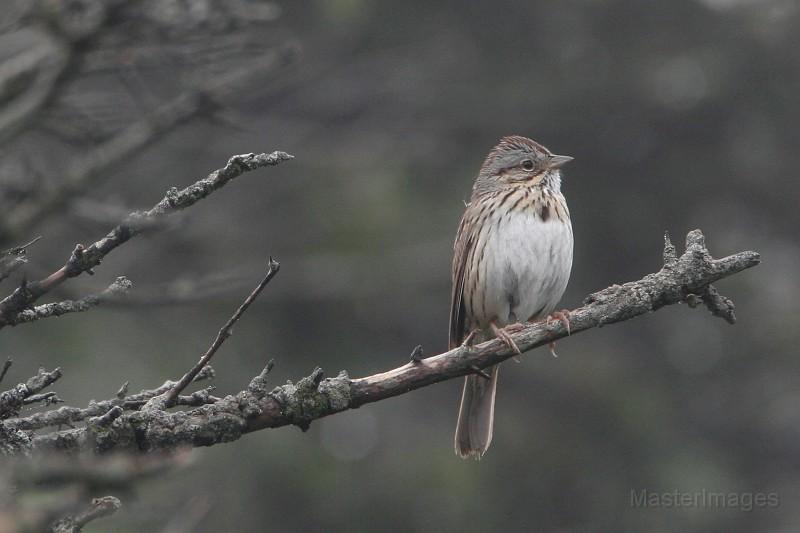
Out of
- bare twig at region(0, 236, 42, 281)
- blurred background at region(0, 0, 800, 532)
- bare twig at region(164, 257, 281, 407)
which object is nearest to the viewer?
bare twig at region(0, 236, 42, 281)

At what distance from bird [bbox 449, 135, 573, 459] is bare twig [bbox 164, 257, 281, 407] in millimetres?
2792

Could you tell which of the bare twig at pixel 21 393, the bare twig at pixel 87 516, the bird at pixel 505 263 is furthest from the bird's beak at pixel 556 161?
the bare twig at pixel 21 393

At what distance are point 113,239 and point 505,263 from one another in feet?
11.7

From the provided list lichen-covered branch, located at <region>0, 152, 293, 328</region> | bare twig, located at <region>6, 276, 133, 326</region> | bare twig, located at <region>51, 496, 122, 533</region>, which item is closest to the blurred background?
bare twig, located at <region>51, 496, 122, 533</region>

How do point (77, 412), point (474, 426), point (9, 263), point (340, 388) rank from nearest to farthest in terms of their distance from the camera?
point (9, 263), point (77, 412), point (340, 388), point (474, 426)

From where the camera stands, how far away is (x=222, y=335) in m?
3.60

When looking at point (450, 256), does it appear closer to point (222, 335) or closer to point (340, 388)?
point (340, 388)

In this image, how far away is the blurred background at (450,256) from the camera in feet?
42.6

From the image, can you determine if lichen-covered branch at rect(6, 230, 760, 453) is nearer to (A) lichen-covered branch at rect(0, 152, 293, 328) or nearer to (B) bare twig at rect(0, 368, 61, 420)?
(B) bare twig at rect(0, 368, 61, 420)

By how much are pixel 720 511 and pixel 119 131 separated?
38.2 feet

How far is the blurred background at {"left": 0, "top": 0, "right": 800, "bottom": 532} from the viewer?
12977 mm

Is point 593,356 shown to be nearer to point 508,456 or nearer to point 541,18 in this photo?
point 508,456

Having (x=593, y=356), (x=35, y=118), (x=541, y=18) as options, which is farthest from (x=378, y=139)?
(x=35, y=118)

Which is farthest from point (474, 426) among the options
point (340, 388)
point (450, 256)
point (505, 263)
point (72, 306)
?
point (450, 256)
